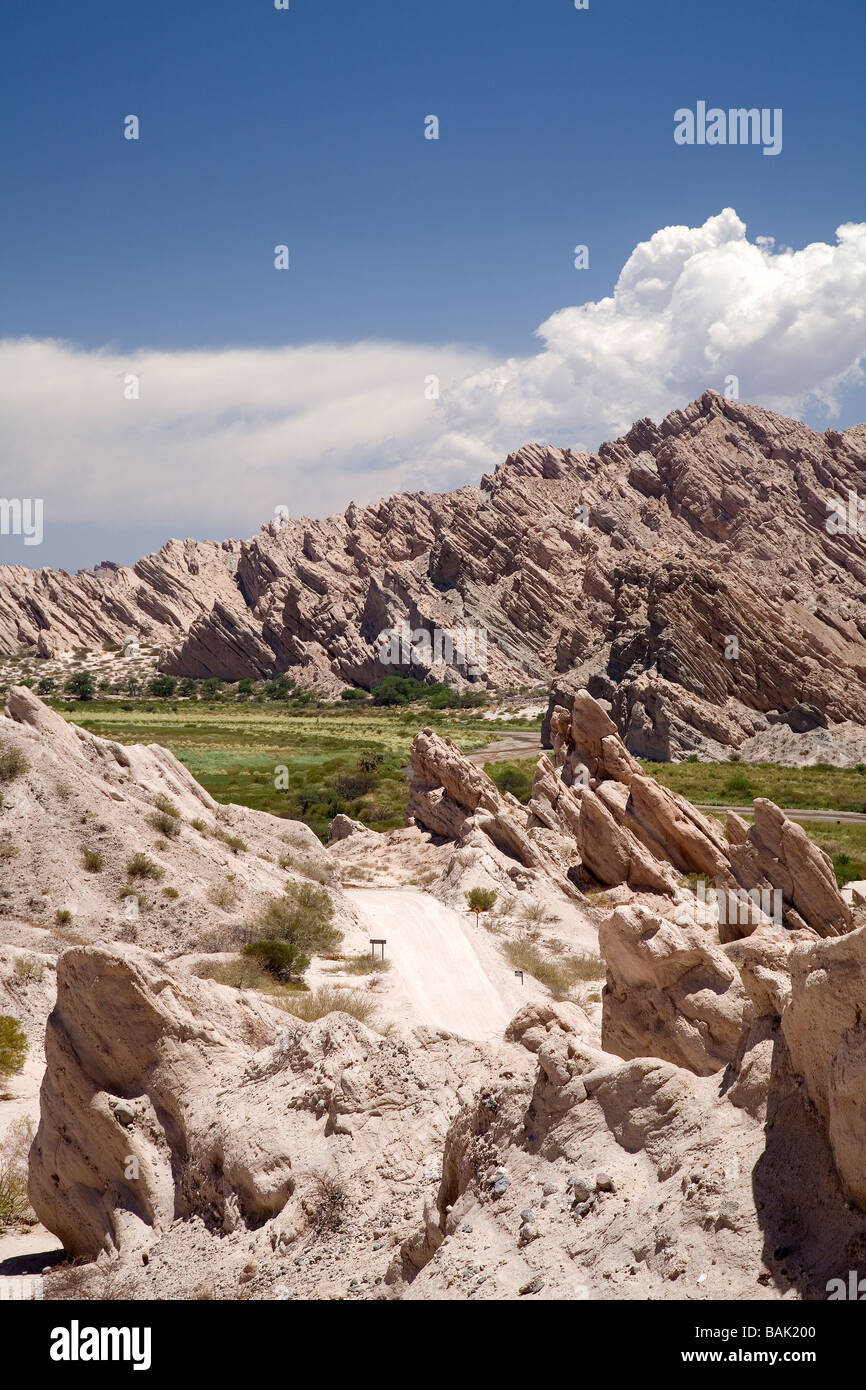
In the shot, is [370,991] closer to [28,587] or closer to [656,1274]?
[656,1274]

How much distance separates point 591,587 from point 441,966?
347ft

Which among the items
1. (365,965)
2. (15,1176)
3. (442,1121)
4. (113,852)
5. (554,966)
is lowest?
(554,966)

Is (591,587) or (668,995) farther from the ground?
(591,587)

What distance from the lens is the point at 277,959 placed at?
1733 cm

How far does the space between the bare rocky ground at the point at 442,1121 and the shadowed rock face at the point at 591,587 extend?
169 feet

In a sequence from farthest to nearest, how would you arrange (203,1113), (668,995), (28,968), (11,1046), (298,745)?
(298,745), (28,968), (11,1046), (668,995), (203,1113)

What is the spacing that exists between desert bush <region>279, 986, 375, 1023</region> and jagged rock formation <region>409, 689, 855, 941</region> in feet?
23.7

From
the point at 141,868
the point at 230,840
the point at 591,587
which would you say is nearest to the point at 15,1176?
the point at 141,868

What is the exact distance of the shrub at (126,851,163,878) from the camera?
18.9 meters

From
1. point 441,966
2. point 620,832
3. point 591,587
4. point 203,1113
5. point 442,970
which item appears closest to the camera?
point 203,1113

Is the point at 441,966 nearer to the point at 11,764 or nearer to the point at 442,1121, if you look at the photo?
the point at 11,764

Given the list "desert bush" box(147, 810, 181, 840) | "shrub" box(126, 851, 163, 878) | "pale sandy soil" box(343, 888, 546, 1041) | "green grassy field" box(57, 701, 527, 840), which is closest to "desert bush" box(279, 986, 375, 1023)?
"pale sandy soil" box(343, 888, 546, 1041)

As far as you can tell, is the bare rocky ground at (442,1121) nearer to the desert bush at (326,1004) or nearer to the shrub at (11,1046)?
the shrub at (11,1046)
